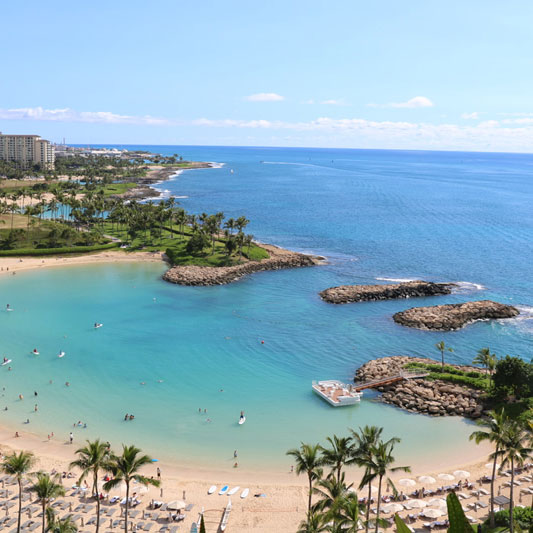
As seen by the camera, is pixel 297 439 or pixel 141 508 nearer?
pixel 141 508

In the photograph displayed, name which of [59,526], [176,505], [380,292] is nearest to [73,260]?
[380,292]

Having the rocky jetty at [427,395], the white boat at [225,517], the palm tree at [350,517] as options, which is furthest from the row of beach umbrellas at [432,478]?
the palm tree at [350,517]

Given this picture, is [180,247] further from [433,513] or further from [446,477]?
[433,513]

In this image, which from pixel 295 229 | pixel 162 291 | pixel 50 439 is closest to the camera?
pixel 50 439

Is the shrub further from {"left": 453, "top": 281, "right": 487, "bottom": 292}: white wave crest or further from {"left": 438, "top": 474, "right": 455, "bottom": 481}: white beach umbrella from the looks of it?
{"left": 453, "top": 281, "right": 487, "bottom": 292}: white wave crest

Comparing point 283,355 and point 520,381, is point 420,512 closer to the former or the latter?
point 520,381

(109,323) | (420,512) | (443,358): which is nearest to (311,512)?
(420,512)

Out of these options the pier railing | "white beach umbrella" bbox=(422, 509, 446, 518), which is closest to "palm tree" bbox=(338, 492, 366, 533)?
"white beach umbrella" bbox=(422, 509, 446, 518)

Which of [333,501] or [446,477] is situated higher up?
[333,501]
